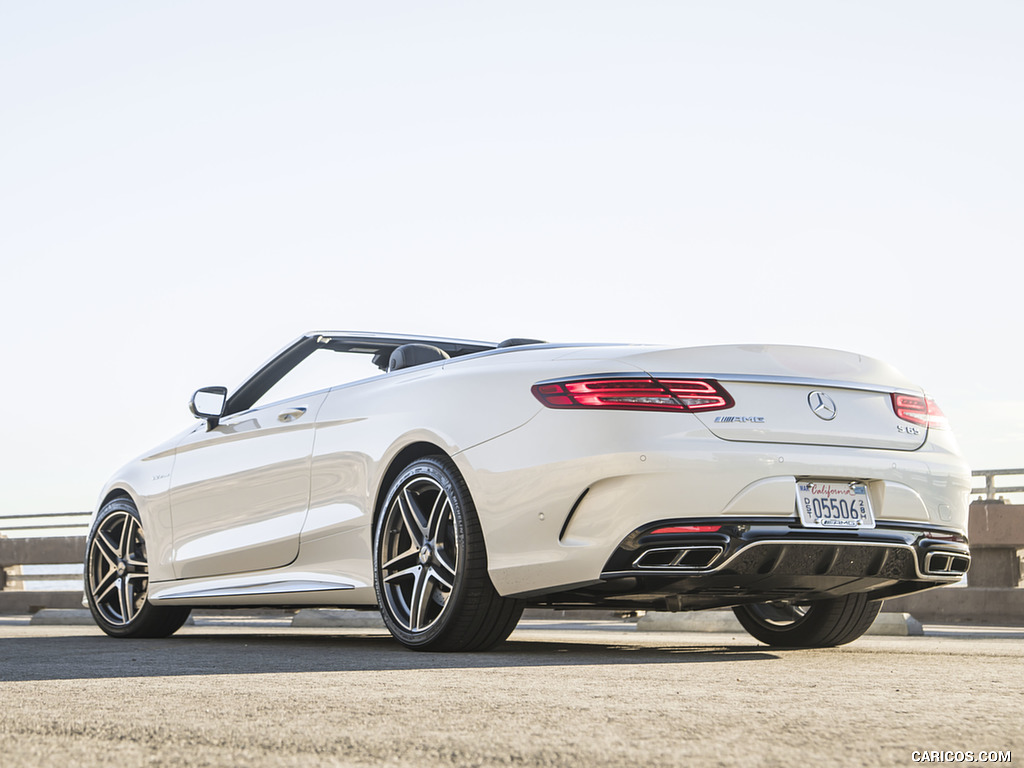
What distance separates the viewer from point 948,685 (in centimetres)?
413

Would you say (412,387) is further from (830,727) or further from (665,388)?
(830,727)

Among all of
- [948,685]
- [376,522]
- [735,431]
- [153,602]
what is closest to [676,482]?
[735,431]

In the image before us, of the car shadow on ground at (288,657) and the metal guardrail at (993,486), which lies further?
the metal guardrail at (993,486)

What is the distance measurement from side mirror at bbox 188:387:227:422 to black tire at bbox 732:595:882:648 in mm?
3063

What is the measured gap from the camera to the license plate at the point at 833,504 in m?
4.98

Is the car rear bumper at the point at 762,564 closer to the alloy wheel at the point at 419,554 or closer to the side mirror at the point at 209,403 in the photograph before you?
the alloy wheel at the point at 419,554

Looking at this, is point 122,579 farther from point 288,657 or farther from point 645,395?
A: point 645,395

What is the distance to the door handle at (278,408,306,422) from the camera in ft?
21.7

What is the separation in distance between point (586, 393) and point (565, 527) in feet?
1.66

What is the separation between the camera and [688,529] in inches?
190

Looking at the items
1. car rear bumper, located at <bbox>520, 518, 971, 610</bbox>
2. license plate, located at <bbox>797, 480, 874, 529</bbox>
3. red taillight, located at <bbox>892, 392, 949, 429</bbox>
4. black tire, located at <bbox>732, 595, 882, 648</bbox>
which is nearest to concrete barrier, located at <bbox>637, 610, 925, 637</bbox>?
black tire, located at <bbox>732, 595, 882, 648</bbox>

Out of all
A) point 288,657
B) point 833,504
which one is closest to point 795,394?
point 833,504

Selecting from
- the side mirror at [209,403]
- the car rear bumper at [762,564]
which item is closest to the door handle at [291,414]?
the side mirror at [209,403]

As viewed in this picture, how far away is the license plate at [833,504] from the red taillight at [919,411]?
0.46m
